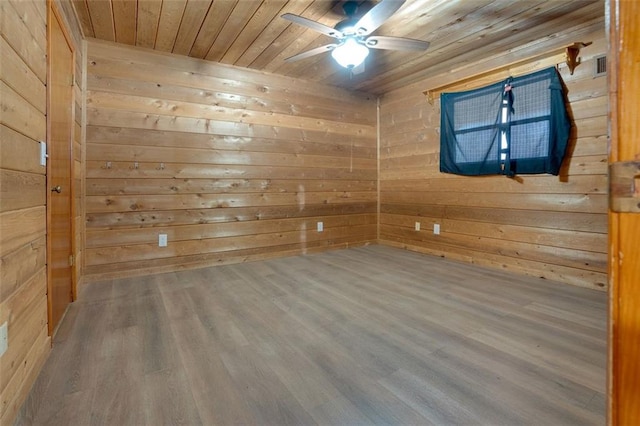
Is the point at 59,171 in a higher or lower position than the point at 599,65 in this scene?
lower

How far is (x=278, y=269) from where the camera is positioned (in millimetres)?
3375

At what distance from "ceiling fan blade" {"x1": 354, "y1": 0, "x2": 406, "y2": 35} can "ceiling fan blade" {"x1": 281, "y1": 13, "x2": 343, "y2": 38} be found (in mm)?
163

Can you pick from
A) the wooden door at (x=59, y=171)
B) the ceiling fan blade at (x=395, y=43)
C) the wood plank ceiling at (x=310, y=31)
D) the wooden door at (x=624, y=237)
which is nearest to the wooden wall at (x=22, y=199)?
the wooden door at (x=59, y=171)

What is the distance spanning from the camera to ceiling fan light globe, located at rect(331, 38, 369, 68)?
245cm

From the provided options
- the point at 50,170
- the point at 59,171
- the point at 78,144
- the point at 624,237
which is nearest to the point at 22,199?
the point at 50,170

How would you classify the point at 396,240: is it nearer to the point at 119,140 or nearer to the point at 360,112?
the point at 360,112

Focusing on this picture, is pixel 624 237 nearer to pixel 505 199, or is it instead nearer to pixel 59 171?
pixel 59 171

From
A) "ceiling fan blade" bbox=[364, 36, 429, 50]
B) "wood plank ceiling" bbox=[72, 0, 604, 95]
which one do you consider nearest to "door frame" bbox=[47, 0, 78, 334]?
"wood plank ceiling" bbox=[72, 0, 604, 95]

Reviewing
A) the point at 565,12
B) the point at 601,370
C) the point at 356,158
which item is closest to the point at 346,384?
the point at 601,370

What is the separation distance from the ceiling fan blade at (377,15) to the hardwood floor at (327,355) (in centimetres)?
198

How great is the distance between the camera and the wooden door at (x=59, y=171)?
1734 millimetres

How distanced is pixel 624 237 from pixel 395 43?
7.79ft

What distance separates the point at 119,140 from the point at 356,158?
2900 millimetres

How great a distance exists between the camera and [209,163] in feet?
11.3
